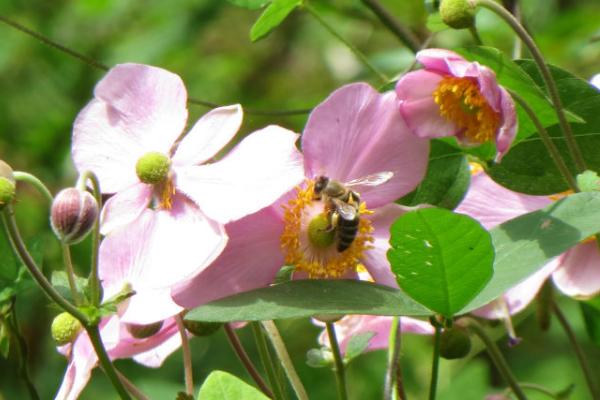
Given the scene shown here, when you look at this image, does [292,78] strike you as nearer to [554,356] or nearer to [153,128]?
[554,356]

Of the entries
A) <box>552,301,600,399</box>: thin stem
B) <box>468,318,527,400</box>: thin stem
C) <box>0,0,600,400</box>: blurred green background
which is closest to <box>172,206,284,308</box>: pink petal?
<box>468,318,527,400</box>: thin stem

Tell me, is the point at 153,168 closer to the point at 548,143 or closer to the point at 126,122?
the point at 126,122

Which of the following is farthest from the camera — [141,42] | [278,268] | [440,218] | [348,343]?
[141,42]

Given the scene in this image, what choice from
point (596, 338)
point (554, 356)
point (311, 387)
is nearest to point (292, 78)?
point (554, 356)

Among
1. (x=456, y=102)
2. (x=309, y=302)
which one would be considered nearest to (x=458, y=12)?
(x=456, y=102)

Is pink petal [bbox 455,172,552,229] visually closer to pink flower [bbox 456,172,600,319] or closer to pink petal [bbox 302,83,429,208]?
pink flower [bbox 456,172,600,319]
